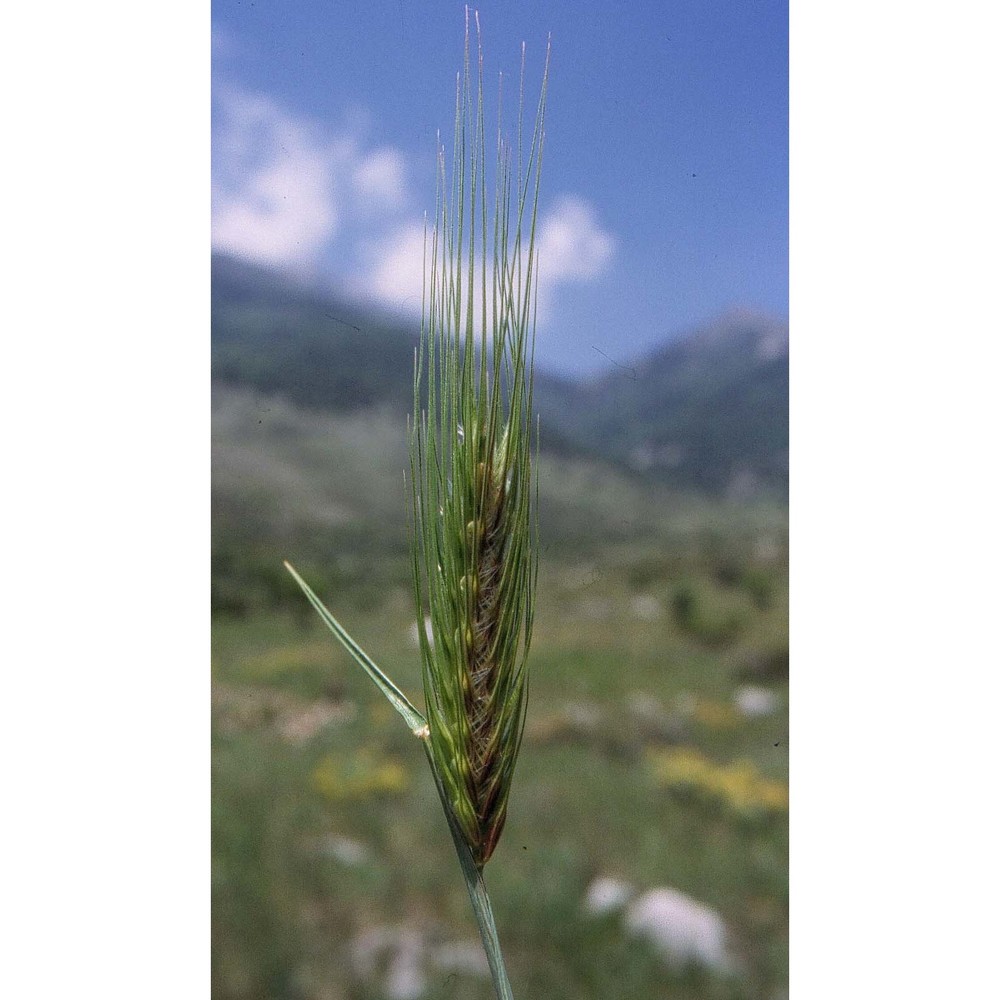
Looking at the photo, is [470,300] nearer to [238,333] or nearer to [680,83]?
[238,333]

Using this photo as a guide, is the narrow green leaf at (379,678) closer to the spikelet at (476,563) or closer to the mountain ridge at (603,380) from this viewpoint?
the spikelet at (476,563)

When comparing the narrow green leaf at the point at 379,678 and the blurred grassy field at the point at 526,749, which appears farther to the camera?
the blurred grassy field at the point at 526,749

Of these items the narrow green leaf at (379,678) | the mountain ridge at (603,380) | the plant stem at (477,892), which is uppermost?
the mountain ridge at (603,380)

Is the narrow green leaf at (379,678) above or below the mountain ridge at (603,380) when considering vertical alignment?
below

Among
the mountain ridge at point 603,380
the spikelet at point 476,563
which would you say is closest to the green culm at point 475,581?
the spikelet at point 476,563

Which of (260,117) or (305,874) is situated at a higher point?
(260,117)

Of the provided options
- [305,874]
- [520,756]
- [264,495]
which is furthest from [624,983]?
[264,495]

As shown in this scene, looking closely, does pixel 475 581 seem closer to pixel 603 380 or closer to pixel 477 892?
pixel 477 892
